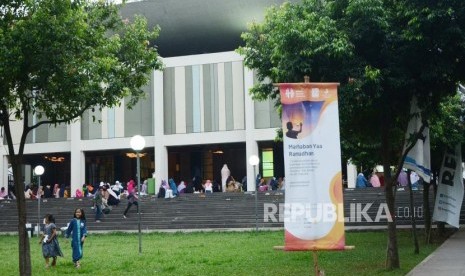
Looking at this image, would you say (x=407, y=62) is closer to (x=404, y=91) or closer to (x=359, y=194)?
(x=404, y=91)

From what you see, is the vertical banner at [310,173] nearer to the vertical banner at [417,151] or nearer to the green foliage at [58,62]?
the green foliage at [58,62]

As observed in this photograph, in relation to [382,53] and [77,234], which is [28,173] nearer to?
[77,234]

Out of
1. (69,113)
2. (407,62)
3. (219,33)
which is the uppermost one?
(219,33)

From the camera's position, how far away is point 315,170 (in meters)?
9.31

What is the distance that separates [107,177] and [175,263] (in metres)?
37.8

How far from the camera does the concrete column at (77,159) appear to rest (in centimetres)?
4634

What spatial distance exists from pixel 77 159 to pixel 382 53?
119 ft

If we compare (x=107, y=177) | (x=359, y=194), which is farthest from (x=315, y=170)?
(x=107, y=177)

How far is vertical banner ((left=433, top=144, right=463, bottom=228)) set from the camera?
20.0 metres

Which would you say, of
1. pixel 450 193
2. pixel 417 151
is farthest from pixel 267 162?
pixel 417 151

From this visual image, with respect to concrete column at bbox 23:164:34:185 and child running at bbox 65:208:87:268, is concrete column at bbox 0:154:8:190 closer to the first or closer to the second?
concrete column at bbox 23:164:34:185

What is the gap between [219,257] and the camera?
54.9 feet

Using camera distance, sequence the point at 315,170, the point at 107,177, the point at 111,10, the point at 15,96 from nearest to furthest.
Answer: the point at 315,170, the point at 15,96, the point at 111,10, the point at 107,177

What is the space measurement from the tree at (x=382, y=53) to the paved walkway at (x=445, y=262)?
753 millimetres
